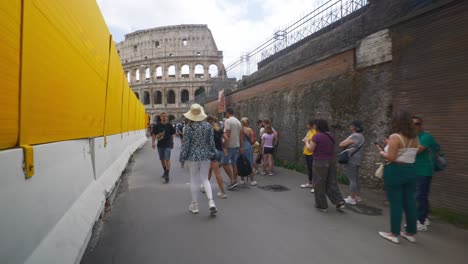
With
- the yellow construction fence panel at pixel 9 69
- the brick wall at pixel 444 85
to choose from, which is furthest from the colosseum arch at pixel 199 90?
the yellow construction fence panel at pixel 9 69

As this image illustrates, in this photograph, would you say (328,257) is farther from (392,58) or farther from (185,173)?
(185,173)

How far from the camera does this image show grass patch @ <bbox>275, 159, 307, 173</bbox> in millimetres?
8891

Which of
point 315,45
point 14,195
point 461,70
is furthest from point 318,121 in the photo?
point 315,45

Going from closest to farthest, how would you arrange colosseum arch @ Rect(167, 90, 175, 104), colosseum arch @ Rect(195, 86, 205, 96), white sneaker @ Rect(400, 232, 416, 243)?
white sneaker @ Rect(400, 232, 416, 243)
colosseum arch @ Rect(195, 86, 205, 96)
colosseum arch @ Rect(167, 90, 175, 104)

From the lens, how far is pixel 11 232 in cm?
152

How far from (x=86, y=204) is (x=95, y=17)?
8.42 ft

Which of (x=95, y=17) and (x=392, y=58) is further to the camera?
(x=392, y=58)

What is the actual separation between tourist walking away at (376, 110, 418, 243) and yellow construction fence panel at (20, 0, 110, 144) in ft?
12.3

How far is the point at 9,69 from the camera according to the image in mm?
1576

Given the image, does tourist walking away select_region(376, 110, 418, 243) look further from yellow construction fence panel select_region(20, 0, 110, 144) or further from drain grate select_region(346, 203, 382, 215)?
yellow construction fence panel select_region(20, 0, 110, 144)

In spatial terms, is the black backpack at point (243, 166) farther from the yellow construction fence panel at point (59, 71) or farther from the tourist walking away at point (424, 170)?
the yellow construction fence panel at point (59, 71)

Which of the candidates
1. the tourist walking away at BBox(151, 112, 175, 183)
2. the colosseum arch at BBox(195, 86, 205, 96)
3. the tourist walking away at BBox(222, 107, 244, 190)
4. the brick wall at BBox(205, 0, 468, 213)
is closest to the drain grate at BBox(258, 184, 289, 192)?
the tourist walking away at BBox(222, 107, 244, 190)

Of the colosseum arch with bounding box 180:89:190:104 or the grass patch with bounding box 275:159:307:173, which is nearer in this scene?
the grass patch with bounding box 275:159:307:173

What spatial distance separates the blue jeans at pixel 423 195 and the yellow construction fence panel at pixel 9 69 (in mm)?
4764
